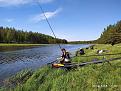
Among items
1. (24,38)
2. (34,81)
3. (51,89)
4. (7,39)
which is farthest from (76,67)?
(24,38)

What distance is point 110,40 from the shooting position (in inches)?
293

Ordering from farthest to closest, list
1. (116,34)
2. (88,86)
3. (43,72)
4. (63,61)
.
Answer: (63,61), (43,72), (88,86), (116,34)

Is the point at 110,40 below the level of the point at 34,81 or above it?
above

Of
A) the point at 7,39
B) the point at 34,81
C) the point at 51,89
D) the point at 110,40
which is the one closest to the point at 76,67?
the point at 34,81

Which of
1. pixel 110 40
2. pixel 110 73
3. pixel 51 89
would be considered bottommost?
pixel 51 89

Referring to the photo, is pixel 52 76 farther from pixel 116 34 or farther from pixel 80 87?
pixel 116 34

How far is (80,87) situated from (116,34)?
4794mm

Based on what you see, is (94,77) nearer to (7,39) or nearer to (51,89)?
(51,89)

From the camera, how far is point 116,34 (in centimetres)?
737

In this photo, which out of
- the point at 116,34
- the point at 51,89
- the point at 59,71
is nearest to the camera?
the point at 116,34

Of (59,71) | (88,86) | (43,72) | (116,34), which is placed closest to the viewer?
(116,34)

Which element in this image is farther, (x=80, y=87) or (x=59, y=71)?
(x=59, y=71)

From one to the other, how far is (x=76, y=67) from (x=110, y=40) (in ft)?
30.8

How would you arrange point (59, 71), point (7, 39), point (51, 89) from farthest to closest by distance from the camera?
point (7, 39), point (59, 71), point (51, 89)
